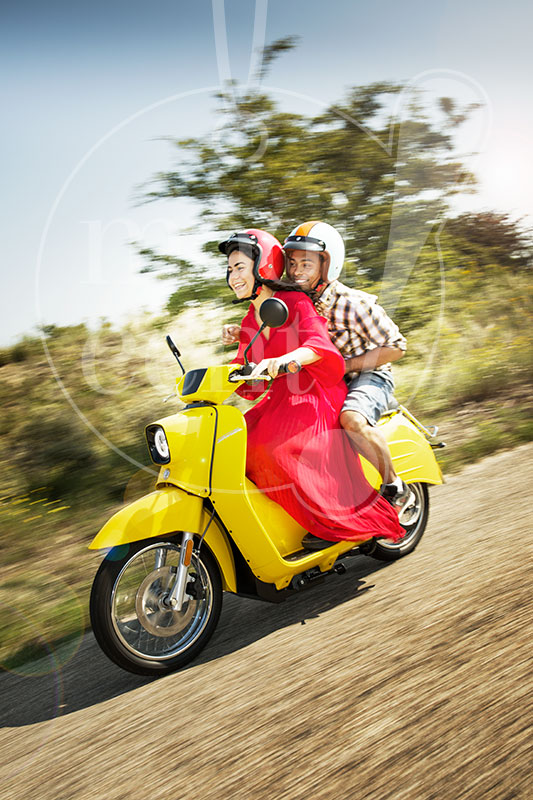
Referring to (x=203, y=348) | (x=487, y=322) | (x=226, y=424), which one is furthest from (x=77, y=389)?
(x=487, y=322)

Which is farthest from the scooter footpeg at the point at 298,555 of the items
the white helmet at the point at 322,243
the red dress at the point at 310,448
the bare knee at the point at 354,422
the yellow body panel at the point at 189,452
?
the white helmet at the point at 322,243

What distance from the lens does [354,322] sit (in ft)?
12.2

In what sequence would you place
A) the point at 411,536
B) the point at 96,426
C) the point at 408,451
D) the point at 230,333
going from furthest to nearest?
the point at 96,426
the point at 411,536
the point at 408,451
the point at 230,333

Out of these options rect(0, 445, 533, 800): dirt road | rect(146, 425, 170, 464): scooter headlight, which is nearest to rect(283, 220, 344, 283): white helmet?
rect(146, 425, 170, 464): scooter headlight

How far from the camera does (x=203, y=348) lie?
5.94 m

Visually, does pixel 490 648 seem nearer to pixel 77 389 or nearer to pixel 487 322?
pixel 77 389

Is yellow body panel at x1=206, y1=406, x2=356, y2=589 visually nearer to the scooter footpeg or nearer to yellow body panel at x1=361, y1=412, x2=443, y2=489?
the scooter footpeg

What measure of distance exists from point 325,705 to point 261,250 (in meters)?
2.06

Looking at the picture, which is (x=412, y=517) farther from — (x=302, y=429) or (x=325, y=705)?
(x=325, y=705)

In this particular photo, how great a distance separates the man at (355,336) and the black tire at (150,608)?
3.37 ft

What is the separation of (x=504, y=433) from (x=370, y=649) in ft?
13.0

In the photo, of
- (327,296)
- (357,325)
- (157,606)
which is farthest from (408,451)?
(157,606)

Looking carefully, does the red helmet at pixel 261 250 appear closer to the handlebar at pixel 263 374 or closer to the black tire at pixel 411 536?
the handlebar at pixel 263 374

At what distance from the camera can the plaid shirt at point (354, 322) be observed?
3.73 meters
